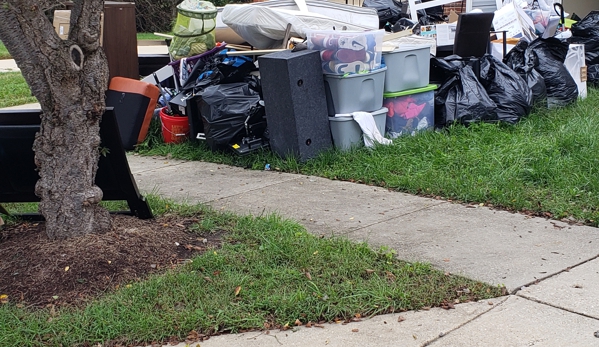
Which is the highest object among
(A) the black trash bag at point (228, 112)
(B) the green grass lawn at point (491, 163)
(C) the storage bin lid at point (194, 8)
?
(C) the storage bin lid at point (194, 8)

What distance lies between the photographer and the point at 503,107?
291 inches

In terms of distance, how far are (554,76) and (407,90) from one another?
2.03m

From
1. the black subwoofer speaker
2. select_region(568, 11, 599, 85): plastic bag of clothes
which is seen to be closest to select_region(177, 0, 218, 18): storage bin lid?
the black subwoofer speaker

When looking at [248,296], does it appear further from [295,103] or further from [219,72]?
[219,72]

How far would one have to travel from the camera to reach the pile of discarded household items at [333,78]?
6.75 meters

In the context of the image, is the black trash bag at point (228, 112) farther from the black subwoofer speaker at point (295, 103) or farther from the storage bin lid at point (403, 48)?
the storage bin lid at point (403, 48)

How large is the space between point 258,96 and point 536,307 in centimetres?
421

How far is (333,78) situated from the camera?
6.80 m

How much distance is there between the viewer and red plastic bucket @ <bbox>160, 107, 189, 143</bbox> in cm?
784

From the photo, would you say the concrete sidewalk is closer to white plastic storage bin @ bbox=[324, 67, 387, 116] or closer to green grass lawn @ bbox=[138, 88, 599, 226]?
green grass lawn @ bbox=[138, 88, 599, 226]

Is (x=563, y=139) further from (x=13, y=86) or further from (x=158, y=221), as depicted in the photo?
(x=13, y=86)

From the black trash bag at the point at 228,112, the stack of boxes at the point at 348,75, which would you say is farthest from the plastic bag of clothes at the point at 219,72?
the stack of boxes at the point at 348,75

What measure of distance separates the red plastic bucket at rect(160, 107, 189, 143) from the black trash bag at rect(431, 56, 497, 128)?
9.31ft

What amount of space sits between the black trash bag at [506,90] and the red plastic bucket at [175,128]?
11.1ft
